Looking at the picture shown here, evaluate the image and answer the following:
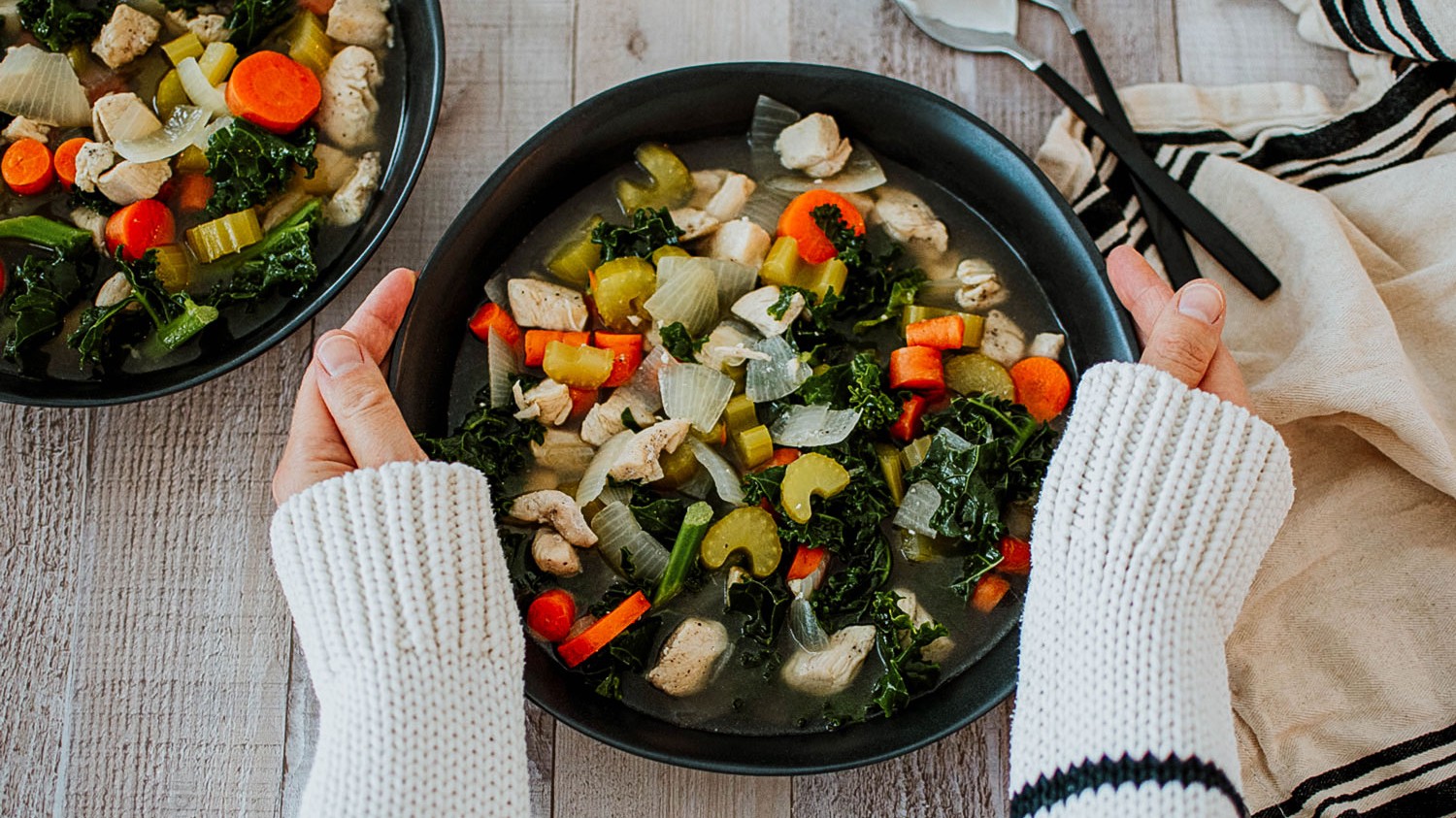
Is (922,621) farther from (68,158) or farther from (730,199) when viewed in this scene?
(68,158)

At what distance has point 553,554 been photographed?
2270 mm

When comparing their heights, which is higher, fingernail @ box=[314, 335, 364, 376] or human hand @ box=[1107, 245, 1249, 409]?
human hand @ box=[1107, 245, 1249, 409]

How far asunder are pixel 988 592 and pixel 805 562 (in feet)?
1.26

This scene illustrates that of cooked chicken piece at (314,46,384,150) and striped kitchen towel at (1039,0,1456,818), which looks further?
cooked chicken piece at (314,46,384,150)

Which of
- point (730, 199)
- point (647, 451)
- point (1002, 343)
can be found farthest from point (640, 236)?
point (1002, 343)

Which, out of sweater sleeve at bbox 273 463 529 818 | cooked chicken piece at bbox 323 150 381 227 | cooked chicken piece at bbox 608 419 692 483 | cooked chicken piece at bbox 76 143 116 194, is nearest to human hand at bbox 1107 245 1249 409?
cooked chicken piece at bbox 608 419 692 483

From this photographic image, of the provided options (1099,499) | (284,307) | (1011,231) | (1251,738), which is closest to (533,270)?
(284,307)

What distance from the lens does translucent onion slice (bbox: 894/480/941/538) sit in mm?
2305

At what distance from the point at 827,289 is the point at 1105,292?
0.57 meters

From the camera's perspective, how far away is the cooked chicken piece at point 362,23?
8.45ft

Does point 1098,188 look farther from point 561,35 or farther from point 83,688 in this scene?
point 83,688

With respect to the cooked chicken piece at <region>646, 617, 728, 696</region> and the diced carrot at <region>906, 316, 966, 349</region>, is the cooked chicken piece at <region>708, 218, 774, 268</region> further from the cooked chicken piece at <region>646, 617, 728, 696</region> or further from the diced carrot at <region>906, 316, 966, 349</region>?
the cooked chicken piece at <region>646, 617, 728, 696</region>

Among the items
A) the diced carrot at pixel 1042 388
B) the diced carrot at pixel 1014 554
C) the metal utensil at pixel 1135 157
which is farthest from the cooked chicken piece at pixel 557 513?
the metal utensil at pixel 1135 157

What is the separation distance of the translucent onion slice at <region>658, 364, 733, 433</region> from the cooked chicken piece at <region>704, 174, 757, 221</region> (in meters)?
0.39
